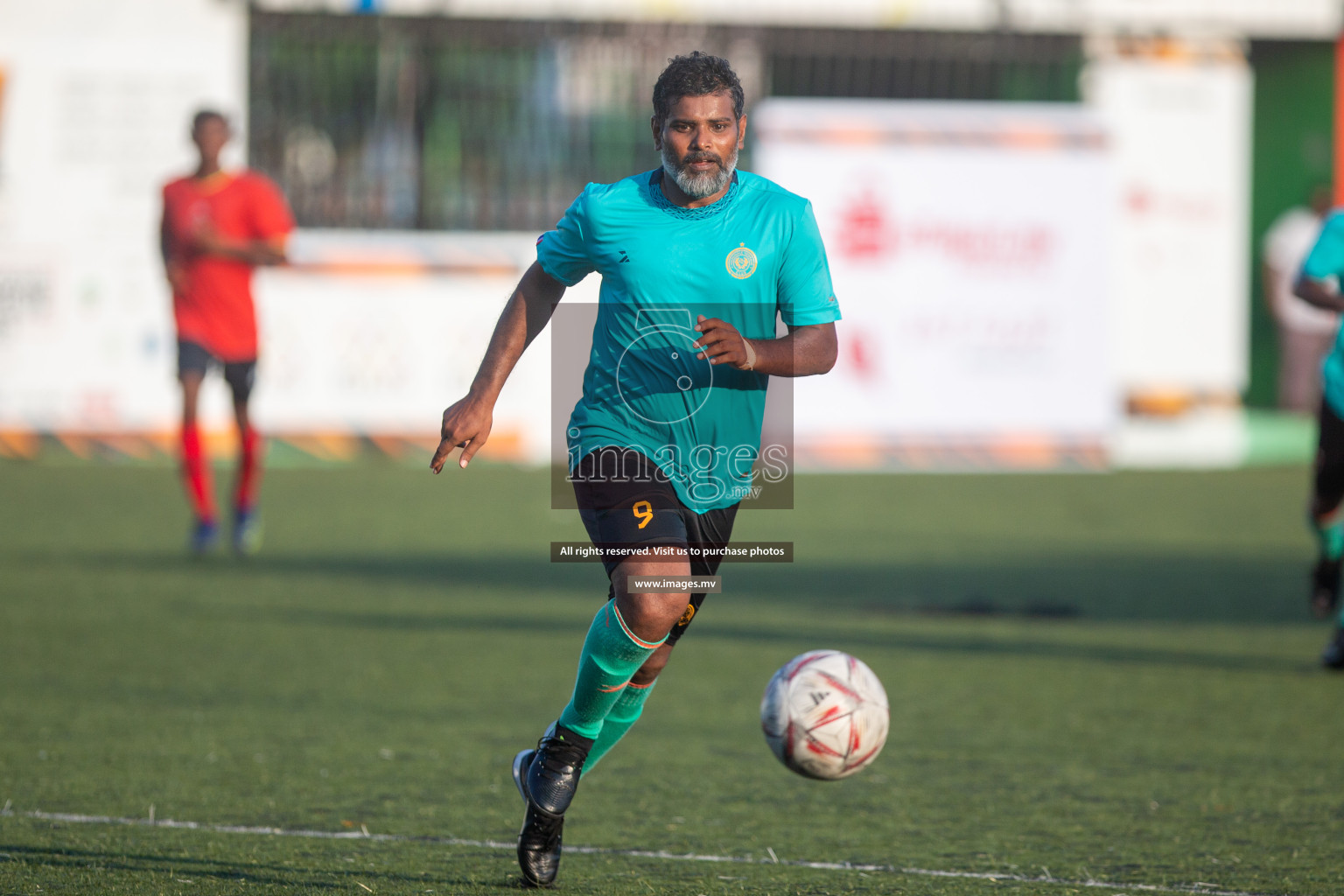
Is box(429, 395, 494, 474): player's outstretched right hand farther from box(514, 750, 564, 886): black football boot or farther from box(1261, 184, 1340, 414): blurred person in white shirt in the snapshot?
box(1261, 184, 1340, 414): blurred person in white shirt

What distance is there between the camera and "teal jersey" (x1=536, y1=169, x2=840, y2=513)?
14.4ft

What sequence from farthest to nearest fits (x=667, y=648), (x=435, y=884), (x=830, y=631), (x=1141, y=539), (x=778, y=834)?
(x=1141, y=539)
(x=830, y=631)
(x=778, y=834)
(x=667, y=648)
(x=435, y=884)

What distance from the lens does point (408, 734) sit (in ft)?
20.7

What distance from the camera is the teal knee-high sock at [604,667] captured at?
4.38 m

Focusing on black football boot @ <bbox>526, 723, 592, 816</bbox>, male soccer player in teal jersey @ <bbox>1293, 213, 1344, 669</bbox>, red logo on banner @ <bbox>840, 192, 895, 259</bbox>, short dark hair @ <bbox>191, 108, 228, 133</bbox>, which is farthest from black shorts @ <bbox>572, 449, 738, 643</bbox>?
red logo on banner @ <bbox>840, 192, 895, 259</bbox>

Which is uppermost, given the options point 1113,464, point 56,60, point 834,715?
point 56,60

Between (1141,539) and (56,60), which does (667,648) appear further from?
(56,60)

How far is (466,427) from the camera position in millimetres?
4262

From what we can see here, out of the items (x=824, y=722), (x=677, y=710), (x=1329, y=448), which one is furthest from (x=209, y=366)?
(x=824, y=722)

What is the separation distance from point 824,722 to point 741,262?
1209 millimetres

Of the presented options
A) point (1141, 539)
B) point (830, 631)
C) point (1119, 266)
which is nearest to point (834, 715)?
point (830, 631)

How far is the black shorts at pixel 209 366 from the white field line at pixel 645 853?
6172 mm

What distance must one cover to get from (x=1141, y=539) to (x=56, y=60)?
35.2 ft

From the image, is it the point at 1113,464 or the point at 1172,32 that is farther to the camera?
the point at 1172,32
